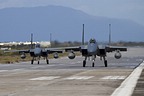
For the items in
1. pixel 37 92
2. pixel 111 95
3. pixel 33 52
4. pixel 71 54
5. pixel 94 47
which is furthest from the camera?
pixel 33 52

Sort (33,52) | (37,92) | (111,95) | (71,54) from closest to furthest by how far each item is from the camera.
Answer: (111,95)
(37,92)
(71,54)
(33,52)

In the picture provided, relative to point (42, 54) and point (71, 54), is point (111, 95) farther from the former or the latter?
point (42, 54)

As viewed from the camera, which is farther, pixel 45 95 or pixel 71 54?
pixel 71 54

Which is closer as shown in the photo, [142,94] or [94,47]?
[142,94]

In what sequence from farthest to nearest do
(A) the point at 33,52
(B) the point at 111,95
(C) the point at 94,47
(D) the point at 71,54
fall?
(A) the point at 33,52 < (D) the point at 71,54 < (C) the point at 94,47 < (B) the point at 111,95

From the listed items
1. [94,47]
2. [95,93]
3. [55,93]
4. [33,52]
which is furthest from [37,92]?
[33,52]

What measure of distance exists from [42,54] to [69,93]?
37.0m

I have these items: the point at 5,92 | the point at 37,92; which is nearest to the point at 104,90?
the point at 37,92

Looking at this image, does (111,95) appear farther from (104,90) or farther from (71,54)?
(71,54)

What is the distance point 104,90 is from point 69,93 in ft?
6.06

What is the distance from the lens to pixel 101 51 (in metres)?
44.3

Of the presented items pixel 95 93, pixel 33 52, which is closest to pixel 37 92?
pixel 95 93

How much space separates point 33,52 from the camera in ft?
175

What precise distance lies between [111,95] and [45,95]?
232cm
